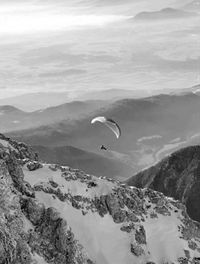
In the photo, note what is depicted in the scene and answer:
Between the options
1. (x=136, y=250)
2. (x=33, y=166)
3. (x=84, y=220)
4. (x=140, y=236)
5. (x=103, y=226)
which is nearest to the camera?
(x=84, y=220)

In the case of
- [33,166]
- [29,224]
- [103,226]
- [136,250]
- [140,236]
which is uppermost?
[29,224]

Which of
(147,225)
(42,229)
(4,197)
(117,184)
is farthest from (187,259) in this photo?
(4,197)

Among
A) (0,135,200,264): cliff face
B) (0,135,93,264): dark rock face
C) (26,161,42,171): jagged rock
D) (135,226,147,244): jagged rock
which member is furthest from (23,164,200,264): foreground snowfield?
(0,135,93,264): dark rock face

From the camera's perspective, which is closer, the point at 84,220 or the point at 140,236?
the point at 84,220

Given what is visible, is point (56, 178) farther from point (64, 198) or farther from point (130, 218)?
point (130, 218)

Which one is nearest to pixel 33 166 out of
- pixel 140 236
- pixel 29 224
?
pixel 29 224

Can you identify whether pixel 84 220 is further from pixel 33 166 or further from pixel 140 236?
pixel 33 166

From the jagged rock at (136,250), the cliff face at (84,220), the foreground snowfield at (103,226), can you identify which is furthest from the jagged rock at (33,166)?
the jagged rock at (136,250)
